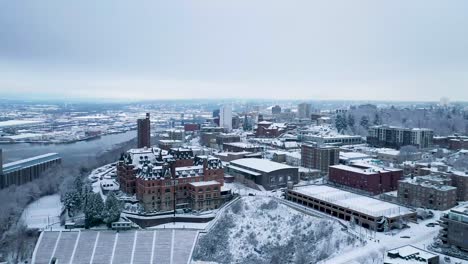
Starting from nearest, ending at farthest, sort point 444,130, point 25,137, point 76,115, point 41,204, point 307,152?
1. point 41,204
2. point 307,152
3. point 444,130
4. point 25,137
5. point 76,115

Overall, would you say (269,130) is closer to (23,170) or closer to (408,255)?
(23,170)

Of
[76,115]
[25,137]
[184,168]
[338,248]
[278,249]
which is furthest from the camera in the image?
[76,115]

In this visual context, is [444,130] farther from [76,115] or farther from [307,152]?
[76,115]

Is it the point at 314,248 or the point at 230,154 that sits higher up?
the point at 230,154

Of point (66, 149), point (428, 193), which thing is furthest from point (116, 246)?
point (66, 149)

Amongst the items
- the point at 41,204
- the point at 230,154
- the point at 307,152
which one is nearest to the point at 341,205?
the point at 307,152

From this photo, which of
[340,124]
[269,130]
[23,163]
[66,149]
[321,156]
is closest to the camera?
[321,156]

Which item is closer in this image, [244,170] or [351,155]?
[244,170]

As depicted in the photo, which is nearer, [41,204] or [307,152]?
[41,204]
